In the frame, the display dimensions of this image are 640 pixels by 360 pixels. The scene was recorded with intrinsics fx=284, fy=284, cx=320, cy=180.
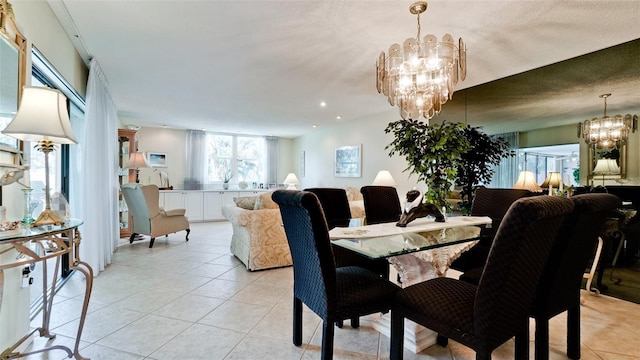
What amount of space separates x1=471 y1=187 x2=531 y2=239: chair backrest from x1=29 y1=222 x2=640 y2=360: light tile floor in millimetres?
925

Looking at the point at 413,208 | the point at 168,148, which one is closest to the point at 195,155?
the point at 168,148

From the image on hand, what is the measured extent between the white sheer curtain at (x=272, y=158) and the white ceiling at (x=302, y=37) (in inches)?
164

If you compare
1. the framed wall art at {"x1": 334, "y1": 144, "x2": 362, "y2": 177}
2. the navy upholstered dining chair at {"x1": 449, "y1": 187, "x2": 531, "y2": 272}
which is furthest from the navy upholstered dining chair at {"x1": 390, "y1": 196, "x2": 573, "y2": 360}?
the framed wall art at {"x1": 334, "y1": 144, "x2": 362, "y2": 177}

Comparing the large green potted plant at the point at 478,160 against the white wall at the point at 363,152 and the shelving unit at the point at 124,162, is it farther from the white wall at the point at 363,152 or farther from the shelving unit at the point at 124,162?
the shelving unit at the point at 124,162

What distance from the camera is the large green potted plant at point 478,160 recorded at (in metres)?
3.59

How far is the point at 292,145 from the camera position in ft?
28.7

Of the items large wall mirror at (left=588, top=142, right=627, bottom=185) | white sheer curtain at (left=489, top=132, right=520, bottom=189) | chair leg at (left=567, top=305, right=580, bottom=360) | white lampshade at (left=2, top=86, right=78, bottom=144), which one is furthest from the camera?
white sheer curtain at (left=489, top=132, right=520, bottom=189)

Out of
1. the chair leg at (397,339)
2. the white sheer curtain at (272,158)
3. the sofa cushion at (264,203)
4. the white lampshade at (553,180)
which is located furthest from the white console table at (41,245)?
the white sheer curtain at (272,158)

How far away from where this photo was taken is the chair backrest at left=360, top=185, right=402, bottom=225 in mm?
2725

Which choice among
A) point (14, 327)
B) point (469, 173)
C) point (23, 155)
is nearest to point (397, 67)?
point (469, 173)

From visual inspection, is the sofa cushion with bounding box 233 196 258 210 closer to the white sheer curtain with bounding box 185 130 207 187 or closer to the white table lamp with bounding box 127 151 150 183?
the white table lamp with bounding box 127 151 150 183

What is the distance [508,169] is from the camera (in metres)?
3.47

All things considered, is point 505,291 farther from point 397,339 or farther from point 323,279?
point 323,279

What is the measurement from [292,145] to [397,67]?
656 centimetres
